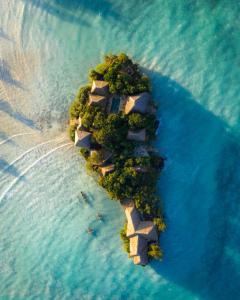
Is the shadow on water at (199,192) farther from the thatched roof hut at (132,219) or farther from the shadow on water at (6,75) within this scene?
the shadow on water at (6,75)

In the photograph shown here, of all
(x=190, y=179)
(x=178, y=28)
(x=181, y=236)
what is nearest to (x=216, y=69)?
(x=178, y=28)

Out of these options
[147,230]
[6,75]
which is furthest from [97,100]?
[147,230]

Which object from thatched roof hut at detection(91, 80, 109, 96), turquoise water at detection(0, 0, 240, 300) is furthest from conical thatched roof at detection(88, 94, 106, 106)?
turquoise water at detection(0, 0, 240, 300)

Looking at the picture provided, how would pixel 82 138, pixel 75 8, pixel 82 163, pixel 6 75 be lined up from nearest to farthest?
pixel 82 138 < pixel 75 8 < pixel 82 163 < pixel 6 75

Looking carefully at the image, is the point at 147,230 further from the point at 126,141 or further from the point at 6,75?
the point at 6,75

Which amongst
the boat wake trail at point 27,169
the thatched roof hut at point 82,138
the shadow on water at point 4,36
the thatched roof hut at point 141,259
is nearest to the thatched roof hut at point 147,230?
the thatched roof hut at point 141,259

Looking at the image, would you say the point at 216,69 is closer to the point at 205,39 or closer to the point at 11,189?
the point at 205,39
